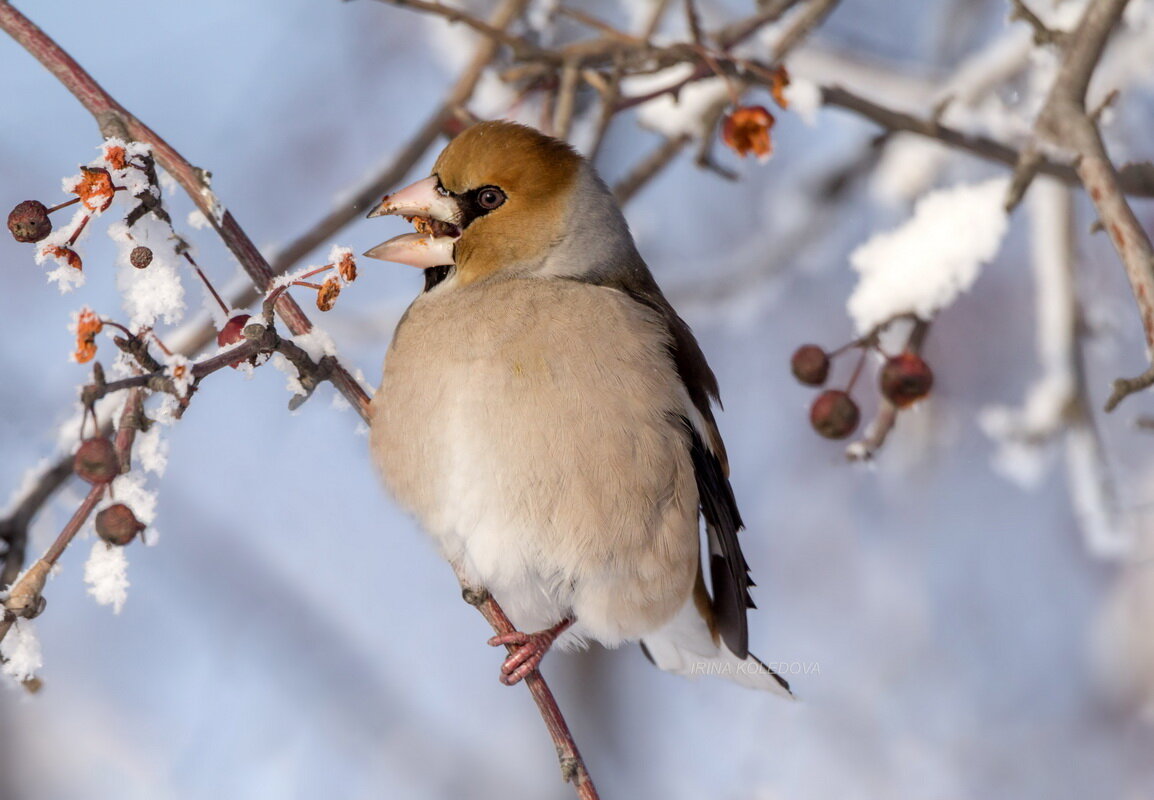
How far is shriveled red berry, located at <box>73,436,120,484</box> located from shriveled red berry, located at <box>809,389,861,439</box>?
5.26 ft

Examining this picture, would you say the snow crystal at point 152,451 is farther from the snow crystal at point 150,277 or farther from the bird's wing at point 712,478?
the bird's wing at point 712,478

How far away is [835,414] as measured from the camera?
2.70 meters

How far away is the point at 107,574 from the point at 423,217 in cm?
132

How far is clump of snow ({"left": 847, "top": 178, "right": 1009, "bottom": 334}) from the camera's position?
278 cm

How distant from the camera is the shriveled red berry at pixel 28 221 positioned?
179cm

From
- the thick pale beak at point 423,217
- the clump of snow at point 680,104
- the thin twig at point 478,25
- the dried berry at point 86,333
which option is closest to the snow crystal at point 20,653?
the dried berry at point 86,333

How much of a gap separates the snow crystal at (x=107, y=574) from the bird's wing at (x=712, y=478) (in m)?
1.38

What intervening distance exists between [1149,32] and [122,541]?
139 inches

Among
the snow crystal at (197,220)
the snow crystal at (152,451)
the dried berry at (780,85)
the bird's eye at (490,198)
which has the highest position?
the dried berry at (780,85)

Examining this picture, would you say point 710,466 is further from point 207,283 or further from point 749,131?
point 207,283

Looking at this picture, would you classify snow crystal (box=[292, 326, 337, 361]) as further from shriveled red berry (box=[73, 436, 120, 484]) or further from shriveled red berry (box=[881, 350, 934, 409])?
shriveled red berry (box=[881, 350, 934, 409])

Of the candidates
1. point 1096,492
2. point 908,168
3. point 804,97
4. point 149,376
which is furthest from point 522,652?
point 908,168

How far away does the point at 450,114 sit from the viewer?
3.28 metres

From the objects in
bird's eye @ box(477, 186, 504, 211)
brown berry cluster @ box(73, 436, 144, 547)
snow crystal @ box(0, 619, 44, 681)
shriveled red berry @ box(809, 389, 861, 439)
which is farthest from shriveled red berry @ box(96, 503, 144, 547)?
shriveled red berry @ box(809, 389, 861, 439)
